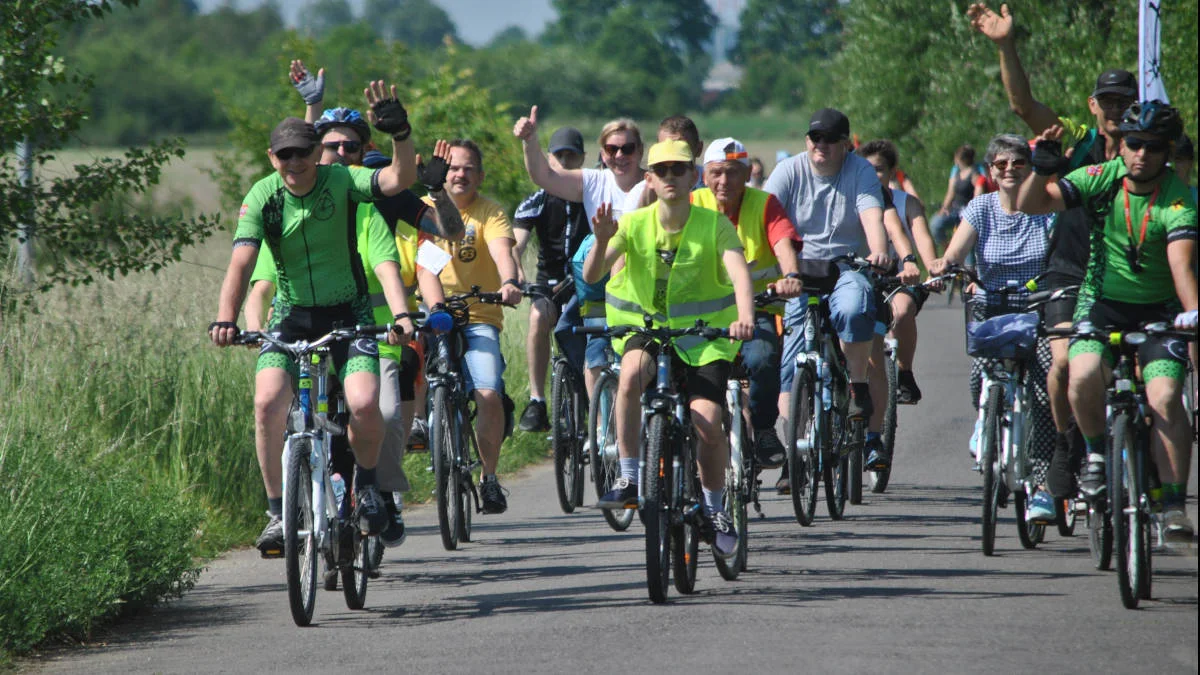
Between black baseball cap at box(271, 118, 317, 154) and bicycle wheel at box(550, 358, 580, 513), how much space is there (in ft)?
10.9

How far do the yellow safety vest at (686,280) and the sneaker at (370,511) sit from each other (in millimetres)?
1215

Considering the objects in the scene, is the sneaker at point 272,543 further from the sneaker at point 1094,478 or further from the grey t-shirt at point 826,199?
the grey t-shirt at point 826,199

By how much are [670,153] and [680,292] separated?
1.96ft

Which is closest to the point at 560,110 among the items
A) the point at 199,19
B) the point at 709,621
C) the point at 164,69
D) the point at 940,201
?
the point at 199,19

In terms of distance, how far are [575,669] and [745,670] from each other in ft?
1.94

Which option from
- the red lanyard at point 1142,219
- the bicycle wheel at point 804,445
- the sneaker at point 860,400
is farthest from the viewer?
the sneaker at point 860,400

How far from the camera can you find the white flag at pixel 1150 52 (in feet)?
36.3

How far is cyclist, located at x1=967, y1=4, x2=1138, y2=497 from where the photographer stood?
8.43 m

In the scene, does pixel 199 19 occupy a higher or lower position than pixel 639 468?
higher

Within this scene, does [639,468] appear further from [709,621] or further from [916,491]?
[916,491]

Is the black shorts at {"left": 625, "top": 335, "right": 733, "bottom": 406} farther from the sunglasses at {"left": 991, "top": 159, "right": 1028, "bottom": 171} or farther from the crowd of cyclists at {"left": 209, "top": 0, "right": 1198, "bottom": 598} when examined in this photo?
the sunglasses at {"left": 991, "top": 159, "right": 1028, "bottom": 171}

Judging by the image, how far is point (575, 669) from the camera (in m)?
6.41

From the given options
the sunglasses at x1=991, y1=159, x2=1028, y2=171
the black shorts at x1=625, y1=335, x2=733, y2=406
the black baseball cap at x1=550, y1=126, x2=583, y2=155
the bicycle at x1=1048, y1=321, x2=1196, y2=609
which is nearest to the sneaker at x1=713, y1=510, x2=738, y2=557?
the black shorts at x1=625, y1=335, x2=733, y2=406

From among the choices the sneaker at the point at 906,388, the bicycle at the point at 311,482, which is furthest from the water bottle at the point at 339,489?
the sneaker at the point at 906,388
